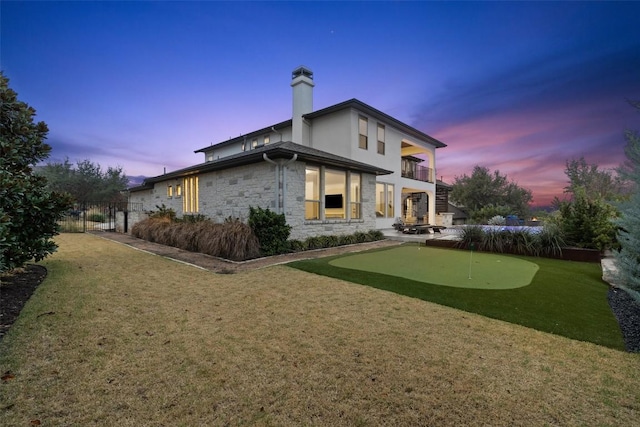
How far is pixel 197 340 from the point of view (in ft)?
10.3

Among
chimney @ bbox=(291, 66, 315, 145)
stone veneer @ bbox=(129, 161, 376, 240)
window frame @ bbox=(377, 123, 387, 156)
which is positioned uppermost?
chimney @ bbox=(291, 66, 315, 145)

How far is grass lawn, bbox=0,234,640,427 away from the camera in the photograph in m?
1.97

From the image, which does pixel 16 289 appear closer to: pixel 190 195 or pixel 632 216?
pixel 632 216

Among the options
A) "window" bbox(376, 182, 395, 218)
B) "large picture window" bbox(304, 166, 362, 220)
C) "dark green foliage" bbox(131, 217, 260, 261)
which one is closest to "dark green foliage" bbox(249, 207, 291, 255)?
"dark green foliage" bbox(131, 217, 260, 261)

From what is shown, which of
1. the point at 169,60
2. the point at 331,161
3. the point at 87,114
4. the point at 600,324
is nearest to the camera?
the point at 600,324

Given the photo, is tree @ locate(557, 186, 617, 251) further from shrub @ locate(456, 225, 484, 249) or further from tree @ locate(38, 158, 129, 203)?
tree @ locate(38, 158, 129, 203)

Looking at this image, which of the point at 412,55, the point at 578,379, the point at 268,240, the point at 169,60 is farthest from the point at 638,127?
Result: the point at 169,60

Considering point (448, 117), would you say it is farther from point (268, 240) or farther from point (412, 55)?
point (268, 240)

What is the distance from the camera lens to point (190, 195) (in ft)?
49.6

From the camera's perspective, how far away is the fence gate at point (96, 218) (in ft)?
58.1

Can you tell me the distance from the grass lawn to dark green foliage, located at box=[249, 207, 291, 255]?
15.0 ft

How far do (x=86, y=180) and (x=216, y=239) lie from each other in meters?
31.9

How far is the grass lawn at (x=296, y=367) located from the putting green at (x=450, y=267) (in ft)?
6.11

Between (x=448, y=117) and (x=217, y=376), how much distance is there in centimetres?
1956
